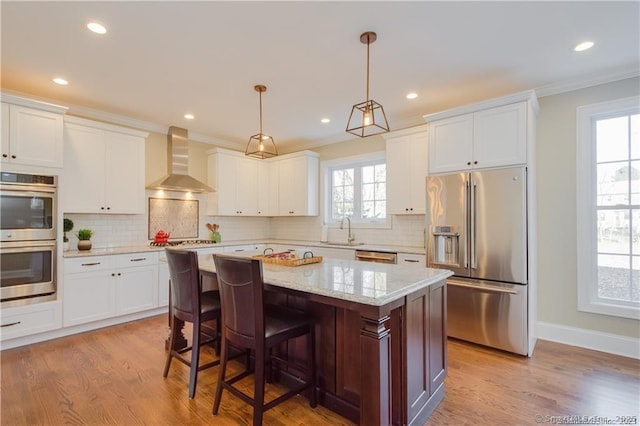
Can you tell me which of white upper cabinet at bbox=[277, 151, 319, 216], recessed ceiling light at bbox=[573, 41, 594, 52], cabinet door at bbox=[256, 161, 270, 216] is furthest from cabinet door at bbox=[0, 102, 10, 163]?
recessed ceiling light at bbox=[573, 41, 594, 52]

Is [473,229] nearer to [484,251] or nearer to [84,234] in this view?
[484,251]

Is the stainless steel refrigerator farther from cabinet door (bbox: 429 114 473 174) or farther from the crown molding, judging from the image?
the crown molding

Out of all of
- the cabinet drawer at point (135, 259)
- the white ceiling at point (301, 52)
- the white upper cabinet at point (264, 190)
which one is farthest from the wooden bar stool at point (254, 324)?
the white upper cabinet at point (264, 190)

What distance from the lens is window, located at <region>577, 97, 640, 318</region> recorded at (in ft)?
9.87

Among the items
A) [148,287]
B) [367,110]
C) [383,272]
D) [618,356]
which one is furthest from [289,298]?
[618,356]

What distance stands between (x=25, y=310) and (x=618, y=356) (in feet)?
19.2

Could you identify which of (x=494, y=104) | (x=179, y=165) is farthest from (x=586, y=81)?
(x=179, y=165)

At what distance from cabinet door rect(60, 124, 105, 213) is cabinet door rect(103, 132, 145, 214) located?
0.08 metres

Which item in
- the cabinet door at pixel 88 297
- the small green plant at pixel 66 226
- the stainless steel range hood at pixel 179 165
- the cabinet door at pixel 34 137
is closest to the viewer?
the cabinet door at pixel 34 137

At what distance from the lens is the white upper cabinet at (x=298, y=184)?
5.43 metres

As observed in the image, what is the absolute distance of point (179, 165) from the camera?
15.9 ft

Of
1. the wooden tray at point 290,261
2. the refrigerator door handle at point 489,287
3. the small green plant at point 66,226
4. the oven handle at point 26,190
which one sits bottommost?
the refrigerator door handle at point 489,287

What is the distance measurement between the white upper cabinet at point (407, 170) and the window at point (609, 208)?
159 centimetres

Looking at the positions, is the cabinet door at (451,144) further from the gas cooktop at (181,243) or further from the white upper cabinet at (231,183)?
the gas cooktop at (181,243)
